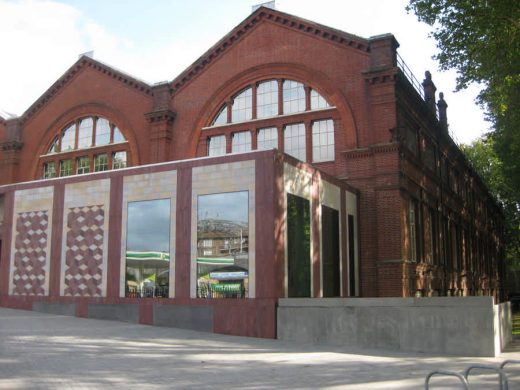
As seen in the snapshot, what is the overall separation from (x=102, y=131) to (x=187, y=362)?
20.8 m

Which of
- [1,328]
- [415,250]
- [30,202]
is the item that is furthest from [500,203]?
[1,328]

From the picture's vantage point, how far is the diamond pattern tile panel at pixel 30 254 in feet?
65.9

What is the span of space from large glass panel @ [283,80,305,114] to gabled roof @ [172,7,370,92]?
231cm

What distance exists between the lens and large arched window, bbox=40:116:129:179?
Answer: 1138 inches

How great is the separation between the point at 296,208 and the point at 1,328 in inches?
348

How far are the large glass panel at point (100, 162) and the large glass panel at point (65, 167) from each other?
172cm

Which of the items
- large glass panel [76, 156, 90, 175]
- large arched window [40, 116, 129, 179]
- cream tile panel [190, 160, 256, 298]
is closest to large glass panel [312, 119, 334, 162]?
cream tile panel [190, 160, 256, 298]

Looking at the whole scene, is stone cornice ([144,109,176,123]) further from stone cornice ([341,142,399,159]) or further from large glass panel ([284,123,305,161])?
stone cornice ([341,142,399,159])

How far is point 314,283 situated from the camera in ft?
59.0

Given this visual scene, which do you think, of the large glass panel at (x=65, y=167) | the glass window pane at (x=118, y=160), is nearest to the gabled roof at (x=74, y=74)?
the glass window pane at (x=118, y=160)

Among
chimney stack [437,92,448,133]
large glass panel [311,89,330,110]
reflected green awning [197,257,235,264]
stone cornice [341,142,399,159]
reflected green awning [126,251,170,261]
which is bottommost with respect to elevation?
reflected green awning [197,257,235,264]

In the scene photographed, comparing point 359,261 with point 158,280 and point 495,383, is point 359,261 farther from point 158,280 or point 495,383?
point 495,383

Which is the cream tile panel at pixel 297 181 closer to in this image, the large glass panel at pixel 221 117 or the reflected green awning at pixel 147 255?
the reflected green awning at pixel 147 255

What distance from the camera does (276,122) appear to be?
2520 cm
